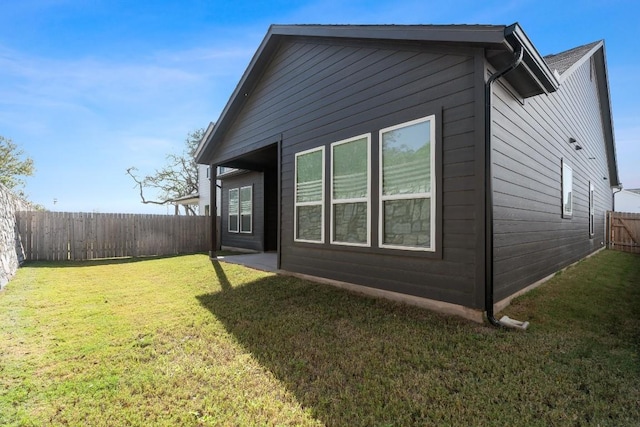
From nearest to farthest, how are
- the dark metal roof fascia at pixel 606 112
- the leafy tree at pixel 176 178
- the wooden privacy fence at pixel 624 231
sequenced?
the dark metal roof fascia at pixel 606 112, the wooden privacy fence at pixel 624 231, the leafy tree at pixel 176 178

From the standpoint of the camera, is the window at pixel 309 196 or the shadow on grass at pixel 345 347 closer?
the shadow on grass at pixel 345 347

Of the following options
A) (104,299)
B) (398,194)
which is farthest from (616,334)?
(104,299)

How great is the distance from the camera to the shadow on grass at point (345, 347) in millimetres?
2002

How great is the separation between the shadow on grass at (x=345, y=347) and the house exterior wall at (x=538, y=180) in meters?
1.47

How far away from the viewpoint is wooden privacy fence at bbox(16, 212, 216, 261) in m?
8.73

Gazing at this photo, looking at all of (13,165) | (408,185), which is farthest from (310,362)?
(13,165)

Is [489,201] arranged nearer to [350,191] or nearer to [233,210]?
[350,191]

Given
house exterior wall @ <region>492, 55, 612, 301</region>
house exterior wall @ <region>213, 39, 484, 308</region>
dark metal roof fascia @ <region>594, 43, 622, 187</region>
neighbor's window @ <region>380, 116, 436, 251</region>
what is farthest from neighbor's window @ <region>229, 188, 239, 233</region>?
dark metal roof fascia @ <region>594, 43, 622, 187</region>

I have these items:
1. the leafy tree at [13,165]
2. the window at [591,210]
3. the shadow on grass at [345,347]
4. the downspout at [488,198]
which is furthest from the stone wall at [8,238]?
the leafy tree at [13,165]

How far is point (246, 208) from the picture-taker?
11312mm

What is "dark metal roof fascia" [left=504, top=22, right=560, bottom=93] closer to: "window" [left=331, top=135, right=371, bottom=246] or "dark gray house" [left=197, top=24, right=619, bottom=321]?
"dark gray house" [left=197, top=24, right=619, bottom=321]

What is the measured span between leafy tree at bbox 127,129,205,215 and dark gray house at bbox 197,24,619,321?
871 inches

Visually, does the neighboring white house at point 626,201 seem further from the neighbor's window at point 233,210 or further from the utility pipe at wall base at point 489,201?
the neighbor's window at point 233,210

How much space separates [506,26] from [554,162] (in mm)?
4106
